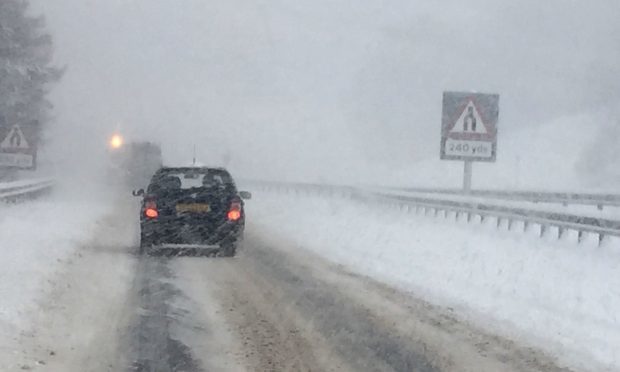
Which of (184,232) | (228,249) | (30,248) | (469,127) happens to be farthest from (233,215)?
(469,127)

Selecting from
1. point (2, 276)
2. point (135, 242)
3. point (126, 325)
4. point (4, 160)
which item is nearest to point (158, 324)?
point (126, 325)

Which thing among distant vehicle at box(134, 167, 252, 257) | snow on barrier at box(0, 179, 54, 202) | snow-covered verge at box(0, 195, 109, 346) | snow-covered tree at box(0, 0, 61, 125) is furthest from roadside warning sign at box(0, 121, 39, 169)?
snow-covered tree at box(0, 0, 61, 125)

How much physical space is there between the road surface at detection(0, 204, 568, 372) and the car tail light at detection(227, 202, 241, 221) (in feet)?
7.97

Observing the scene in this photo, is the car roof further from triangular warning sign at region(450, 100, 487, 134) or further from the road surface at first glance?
triangular warning sign at region(450, 100, 487, 134)

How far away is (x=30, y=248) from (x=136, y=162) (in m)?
33.2

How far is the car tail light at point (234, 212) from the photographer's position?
1609 cm

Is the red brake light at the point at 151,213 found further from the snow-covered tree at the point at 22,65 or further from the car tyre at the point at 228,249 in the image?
the snow-covered tree at the point at 22,65

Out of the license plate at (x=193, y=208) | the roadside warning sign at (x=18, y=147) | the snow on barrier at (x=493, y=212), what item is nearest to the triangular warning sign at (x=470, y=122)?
the snow on barrier at (x=493, y=212)

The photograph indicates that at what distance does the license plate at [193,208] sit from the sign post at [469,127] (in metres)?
8.38

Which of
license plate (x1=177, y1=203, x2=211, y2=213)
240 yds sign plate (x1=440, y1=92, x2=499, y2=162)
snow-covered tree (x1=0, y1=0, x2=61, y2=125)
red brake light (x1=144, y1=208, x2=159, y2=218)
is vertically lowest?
red brake light (x1=144, y1=208, x2=159, y2=218)

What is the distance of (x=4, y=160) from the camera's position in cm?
2397

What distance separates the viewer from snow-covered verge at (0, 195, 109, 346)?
29.4 ft

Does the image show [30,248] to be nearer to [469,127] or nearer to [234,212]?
[234,212]

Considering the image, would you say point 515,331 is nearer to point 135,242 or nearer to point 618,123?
point 135,242
